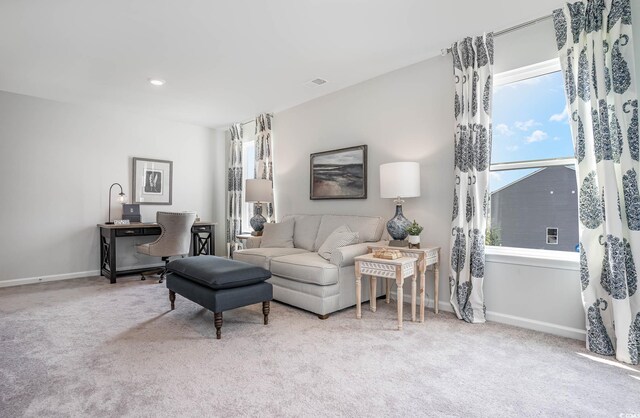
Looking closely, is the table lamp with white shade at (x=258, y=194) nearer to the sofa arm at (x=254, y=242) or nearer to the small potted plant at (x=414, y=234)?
the sofa arm at (x=254, y=242)

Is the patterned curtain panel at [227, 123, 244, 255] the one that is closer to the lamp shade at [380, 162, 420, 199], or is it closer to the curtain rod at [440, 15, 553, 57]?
the lamp shade at [380, 162, 420, 199]

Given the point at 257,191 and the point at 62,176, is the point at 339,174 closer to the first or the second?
the point at 257,191

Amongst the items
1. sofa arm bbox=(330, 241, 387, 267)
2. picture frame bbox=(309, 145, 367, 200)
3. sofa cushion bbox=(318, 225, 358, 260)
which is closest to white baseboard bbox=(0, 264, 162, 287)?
picture frame bbox=(309, 145, 367, 200)

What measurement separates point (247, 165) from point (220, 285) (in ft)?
12.9

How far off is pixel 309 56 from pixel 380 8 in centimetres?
103

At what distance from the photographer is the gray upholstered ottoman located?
263cm

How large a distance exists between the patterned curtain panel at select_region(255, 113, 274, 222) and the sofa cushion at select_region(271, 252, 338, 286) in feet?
6.44

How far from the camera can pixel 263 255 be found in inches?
144

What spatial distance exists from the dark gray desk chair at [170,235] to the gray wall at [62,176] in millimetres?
1072

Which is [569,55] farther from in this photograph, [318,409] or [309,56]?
[318,409]

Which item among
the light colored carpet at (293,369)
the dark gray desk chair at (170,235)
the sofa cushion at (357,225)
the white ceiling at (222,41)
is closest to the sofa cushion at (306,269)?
the light colored carpet at (293,369)

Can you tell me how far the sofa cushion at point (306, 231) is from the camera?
425cm

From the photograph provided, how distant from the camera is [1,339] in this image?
8.54ft

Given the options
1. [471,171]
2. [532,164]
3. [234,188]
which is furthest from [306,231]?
[532,164]
